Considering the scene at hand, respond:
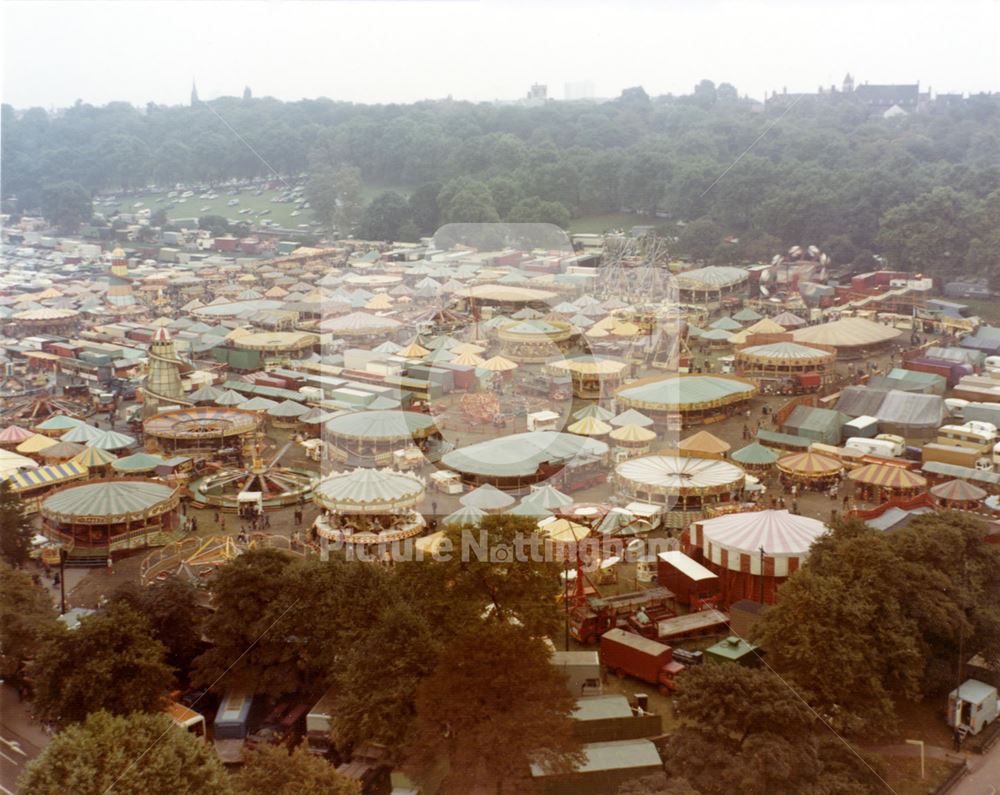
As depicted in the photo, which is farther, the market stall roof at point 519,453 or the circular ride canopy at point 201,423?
the circular ride canopy at point 201,423

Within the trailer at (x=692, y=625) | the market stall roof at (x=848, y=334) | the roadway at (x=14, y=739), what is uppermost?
the market stall roof at (x=848, y=334)

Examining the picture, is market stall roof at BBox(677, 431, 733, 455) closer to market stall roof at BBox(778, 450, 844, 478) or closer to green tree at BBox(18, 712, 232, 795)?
market stall roof at BBox(778, 450, 844, 478)

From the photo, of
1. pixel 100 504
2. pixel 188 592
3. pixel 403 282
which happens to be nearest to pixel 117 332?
pixel 403 282

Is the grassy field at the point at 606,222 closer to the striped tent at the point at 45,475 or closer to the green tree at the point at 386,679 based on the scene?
the striped tent at the point at 45,475

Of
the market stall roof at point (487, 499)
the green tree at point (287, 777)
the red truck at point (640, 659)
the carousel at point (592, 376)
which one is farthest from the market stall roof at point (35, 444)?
the green tree at point (287, 777)

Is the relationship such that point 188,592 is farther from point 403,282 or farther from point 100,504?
point 403,282

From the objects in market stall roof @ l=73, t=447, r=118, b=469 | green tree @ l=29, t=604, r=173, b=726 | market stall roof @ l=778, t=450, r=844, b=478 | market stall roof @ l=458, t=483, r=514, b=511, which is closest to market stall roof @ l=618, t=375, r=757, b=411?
market stall roof @ l=778, t=450, r=844, b=478
